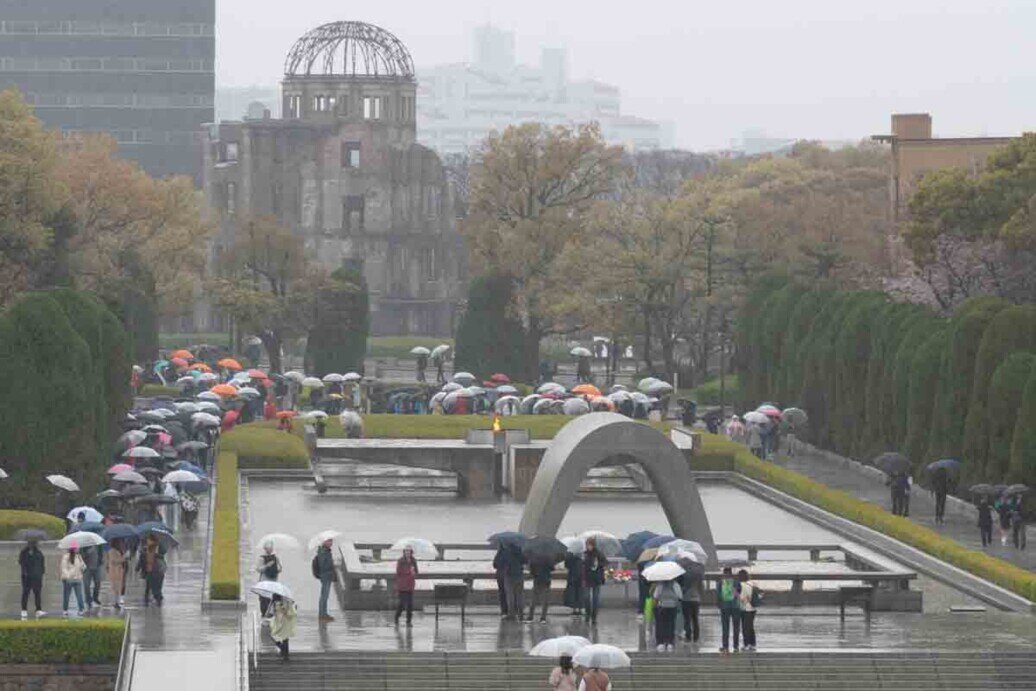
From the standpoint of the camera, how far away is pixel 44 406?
2234 inches

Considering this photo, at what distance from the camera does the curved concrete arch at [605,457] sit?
48406 mm

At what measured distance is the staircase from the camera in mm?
40469

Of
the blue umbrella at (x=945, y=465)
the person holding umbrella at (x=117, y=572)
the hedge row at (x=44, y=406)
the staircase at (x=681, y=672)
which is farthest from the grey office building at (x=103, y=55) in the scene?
the staircase at (x=681, y=672)

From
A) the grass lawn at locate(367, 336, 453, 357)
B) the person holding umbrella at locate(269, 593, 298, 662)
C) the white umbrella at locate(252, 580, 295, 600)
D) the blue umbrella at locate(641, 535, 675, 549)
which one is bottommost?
the person holding umbrella at locate(269, 593, 298, 662)

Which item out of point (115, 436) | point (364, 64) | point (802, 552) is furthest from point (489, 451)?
point (364, 64)

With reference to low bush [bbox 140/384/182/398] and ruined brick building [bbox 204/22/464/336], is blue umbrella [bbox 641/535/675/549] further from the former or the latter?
ruined brick building [bbox 204/22/464/336]

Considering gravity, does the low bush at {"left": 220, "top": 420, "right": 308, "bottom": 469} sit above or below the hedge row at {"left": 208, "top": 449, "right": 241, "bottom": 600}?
above

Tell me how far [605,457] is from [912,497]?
61.9ft

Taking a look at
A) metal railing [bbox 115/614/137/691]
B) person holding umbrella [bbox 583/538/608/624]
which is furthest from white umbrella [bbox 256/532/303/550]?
person holding umbrella [bbox 583/538/608/624]

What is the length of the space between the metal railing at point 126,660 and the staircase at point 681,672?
179 cm

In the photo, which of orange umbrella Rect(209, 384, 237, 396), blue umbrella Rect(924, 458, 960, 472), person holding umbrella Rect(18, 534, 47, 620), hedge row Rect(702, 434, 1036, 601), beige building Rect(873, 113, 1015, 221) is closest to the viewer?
person holding umbrella Rect(18, 534, 47, 620)

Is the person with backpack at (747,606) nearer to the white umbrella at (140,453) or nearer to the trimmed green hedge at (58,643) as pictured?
the trimmed green hedge at (58,643)

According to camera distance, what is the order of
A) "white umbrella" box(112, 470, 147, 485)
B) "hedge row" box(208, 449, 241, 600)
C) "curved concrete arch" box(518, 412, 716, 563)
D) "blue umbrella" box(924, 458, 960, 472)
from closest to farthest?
"hedge row" box(208, 449, 241, 600), "curved concrete arch" box(518, 412, 716, 563), "white umbrella" box(112, 470, 147, 485), "blue umbrella" box(924, 458, 960, 472)

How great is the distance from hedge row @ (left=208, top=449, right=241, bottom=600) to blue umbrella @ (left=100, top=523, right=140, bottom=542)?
57.6 inches
